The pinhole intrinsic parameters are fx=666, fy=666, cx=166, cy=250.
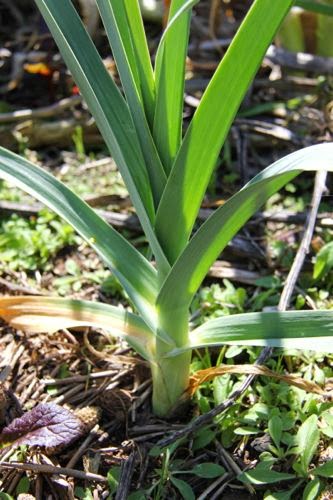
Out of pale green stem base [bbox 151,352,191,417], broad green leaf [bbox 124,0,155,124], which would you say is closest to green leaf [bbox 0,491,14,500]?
pale green stem base [bbox 151,352,191,417]

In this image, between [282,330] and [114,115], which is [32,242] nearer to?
[114,115]

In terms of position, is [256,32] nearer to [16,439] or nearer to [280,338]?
[280,338]

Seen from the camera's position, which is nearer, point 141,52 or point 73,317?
point 141,52

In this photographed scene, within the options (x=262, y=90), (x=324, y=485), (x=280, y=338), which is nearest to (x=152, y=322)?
(x=280, y=338)

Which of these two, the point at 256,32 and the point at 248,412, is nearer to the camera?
the point at 256,32

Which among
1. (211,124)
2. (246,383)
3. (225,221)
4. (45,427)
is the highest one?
(211,124)

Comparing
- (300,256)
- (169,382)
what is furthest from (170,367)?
(300,256)

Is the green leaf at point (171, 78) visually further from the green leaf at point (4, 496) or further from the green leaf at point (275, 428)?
the green leaf at point (4, 496)
